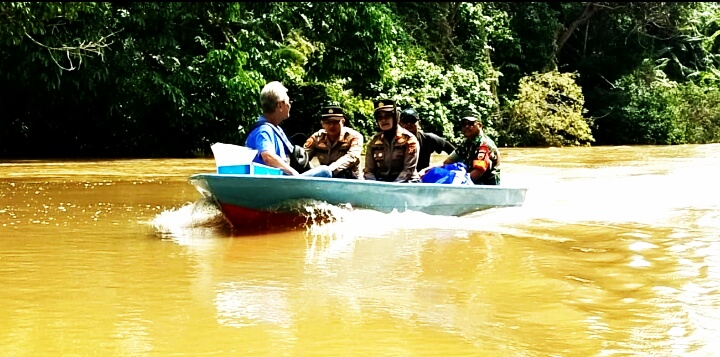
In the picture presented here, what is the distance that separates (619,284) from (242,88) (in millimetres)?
13522

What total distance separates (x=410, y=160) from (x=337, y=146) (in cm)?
73

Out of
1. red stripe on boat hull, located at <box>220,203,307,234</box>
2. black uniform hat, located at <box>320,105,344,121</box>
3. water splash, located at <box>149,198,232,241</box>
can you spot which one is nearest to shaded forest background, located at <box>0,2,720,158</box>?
water splash, located at <box>149,198,232,241</box>

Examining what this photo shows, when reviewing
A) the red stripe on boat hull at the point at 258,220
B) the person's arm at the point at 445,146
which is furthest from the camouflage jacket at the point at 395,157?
the red stripe on boat hull at the point at 258,220

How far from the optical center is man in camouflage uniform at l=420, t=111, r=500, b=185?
28.9 feet

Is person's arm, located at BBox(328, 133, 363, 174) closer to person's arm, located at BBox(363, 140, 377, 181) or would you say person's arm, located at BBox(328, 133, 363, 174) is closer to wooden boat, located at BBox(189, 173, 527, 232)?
wooden boat, located at BBox(189, 173, 527, 232)

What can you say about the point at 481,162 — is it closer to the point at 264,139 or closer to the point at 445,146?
the point at 445,146

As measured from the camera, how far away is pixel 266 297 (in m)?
4.54

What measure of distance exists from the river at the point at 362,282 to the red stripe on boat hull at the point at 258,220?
19 centimetres

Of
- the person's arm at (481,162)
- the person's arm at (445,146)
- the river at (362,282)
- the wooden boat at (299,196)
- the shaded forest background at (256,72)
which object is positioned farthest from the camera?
the shaded forest background at (256,72)

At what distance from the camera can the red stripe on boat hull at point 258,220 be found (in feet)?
23.7

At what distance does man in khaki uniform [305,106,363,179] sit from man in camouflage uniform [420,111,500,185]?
3.28ft

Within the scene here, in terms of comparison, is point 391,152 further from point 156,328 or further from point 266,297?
point 156,328

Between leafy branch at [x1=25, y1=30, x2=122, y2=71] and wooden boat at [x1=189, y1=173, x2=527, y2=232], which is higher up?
leafy branch at [x1=25, y1=30, x2=122, y2=71]

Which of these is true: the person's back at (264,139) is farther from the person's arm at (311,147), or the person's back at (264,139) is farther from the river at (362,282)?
the person's arm at (311,147)
